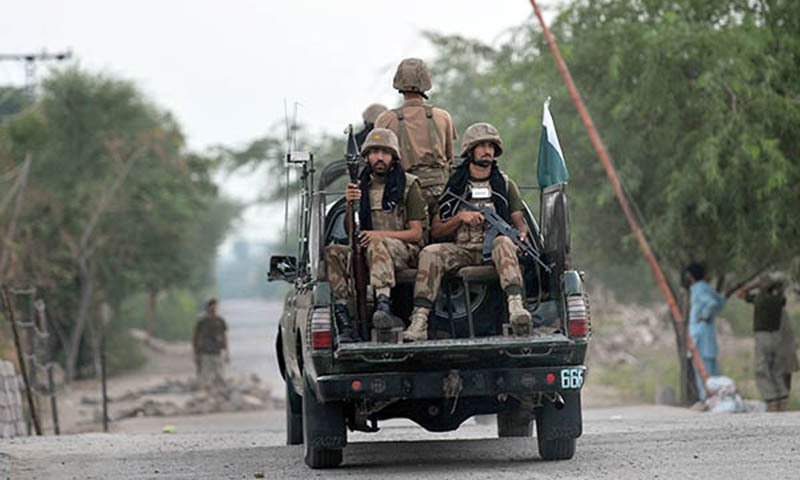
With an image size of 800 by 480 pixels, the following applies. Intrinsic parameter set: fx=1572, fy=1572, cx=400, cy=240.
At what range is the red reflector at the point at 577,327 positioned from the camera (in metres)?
10.3

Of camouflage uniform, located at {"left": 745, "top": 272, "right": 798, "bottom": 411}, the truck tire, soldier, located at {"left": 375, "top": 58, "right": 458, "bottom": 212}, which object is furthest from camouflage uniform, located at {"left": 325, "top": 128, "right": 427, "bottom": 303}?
camouflage uniform, located at {"left": 745, "top": 272, "right": 798, "bottom": 411}

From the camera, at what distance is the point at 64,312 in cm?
4472

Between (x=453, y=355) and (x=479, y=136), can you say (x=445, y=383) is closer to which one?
(x=453, y=355)

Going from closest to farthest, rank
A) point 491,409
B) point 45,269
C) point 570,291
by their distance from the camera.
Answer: point 570,291, point 491,409, point 45,269

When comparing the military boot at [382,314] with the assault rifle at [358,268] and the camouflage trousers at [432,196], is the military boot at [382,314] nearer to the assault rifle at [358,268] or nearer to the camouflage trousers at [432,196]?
the assault rifle at [358,268]

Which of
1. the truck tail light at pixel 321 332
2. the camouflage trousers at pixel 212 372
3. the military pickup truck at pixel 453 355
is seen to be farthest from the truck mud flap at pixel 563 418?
the camouflage trousers at pixel 212 372

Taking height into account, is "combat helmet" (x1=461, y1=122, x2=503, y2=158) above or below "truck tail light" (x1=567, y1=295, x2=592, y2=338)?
above

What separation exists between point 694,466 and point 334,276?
271 cm

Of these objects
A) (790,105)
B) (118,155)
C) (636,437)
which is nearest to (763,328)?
(790,105)

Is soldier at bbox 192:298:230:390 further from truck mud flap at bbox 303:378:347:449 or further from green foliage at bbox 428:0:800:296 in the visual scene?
truck mud flap at bbox 303:378:347:449

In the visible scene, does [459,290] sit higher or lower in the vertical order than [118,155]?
lower

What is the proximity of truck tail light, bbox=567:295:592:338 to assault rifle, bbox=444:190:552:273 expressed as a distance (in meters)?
0.50

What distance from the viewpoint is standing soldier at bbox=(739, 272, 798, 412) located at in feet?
64.8

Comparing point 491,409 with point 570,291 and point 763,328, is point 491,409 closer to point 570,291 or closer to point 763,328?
point 570,291
